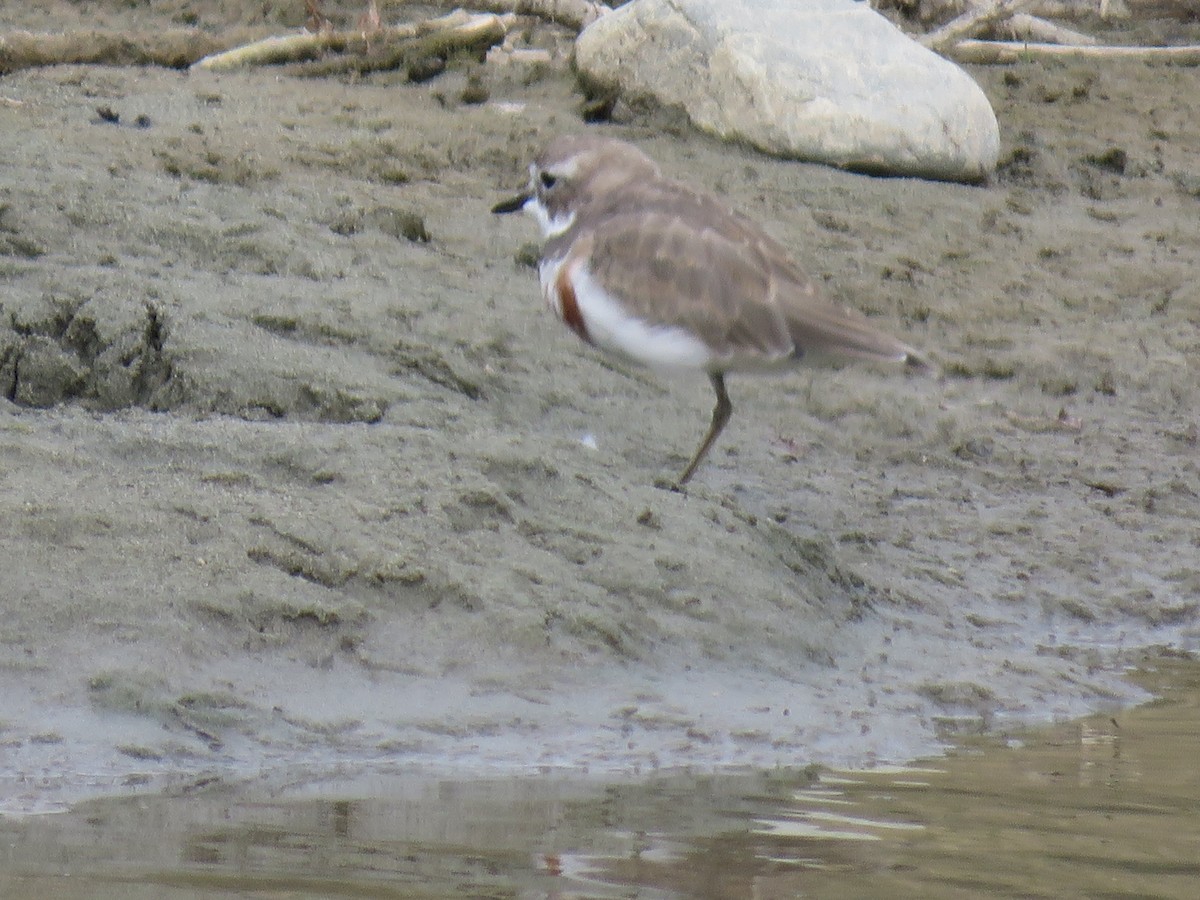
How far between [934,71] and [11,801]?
6.52 meters

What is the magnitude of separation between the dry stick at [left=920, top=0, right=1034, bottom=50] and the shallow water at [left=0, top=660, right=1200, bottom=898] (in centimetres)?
717

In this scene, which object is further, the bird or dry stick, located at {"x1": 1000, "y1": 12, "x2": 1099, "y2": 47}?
dry stick, located at {"x1": 1000, "y1": 12, "x2": 1099, "y2": 47}

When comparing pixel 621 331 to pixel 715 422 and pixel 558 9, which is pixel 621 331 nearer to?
pixel 715 422

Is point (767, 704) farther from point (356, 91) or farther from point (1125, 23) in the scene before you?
point (1125, 23)

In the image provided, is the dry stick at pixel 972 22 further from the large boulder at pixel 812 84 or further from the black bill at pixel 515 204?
the black bill at pixel 515 204

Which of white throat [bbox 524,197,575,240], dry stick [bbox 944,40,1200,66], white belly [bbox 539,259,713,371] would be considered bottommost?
white belly [bbox 539,259,713,371]

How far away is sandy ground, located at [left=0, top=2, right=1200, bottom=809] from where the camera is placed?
14.2 feet

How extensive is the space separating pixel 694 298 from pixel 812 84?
11.5ft

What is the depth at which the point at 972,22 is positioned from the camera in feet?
35.7

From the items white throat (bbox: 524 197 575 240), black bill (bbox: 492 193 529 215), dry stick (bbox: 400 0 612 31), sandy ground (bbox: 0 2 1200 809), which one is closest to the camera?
sandy ground (bbox: 0 2 1200 809)

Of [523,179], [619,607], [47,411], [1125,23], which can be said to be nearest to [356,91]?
[523,179]

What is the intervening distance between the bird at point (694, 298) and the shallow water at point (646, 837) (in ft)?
5.42

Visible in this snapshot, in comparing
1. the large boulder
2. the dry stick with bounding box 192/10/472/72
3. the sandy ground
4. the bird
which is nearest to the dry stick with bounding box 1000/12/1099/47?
the sandy ground

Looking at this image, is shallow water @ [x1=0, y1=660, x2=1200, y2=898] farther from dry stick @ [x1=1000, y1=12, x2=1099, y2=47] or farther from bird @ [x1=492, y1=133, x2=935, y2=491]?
dry stick @ [x1=1000, y1=12, x2=1099, y2=47]
